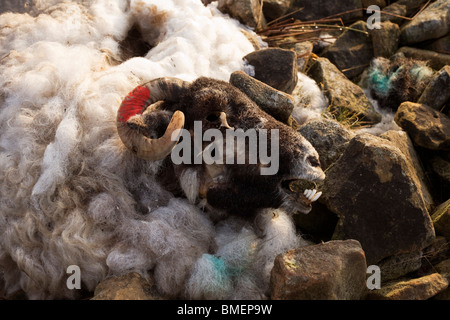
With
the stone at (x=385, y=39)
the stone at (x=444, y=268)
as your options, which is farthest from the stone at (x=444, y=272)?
the stone at (x=385, y=39)

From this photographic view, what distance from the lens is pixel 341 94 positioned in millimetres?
5891

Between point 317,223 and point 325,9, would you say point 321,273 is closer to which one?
point 317,223

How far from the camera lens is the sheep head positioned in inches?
152

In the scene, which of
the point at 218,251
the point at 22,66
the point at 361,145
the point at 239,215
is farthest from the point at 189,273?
the point at 22,66

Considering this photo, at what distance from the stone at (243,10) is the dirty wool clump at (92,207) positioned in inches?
68.3

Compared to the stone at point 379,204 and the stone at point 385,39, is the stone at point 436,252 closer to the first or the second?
the stone at point 379,204

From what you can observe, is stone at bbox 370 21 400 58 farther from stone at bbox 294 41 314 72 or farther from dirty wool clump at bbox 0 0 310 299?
dirty wool clump at bbox 0 0 310 299

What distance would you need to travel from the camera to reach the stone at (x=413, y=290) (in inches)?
134

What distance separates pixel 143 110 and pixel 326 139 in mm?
2110

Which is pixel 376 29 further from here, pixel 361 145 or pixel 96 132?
pixel 96 132

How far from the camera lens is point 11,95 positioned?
468 cm

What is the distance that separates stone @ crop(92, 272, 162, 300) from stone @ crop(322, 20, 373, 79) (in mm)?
4837

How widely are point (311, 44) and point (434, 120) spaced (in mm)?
2331

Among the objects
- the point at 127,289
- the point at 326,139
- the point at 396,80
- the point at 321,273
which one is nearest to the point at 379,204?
the point at 326,139
